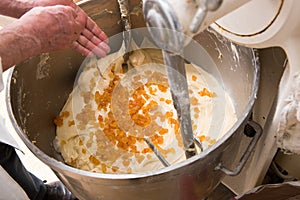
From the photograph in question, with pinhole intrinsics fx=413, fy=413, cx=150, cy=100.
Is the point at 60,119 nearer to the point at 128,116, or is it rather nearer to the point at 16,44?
the point at 128,116

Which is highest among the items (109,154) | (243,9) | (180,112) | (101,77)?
(243,9)

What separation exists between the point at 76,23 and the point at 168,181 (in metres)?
0.36

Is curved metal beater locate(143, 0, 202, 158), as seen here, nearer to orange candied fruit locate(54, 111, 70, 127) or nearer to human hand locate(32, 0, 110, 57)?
human hand locate(32, 0, 110, 57)

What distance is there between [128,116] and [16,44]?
15.2 inches

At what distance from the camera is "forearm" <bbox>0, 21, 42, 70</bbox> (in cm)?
67

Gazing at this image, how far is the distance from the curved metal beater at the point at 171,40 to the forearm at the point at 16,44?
9.3 inches

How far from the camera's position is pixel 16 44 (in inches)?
27.0

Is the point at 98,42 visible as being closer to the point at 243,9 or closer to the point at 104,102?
the point at 104,102

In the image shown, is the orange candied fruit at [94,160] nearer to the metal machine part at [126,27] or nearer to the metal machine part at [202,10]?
the metal machine part at [126,27]

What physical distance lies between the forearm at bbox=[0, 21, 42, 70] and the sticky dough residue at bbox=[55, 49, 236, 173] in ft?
1.09

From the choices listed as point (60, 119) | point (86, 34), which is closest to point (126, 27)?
point (86, 34)

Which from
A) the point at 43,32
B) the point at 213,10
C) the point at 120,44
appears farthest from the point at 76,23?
the point at 213,10

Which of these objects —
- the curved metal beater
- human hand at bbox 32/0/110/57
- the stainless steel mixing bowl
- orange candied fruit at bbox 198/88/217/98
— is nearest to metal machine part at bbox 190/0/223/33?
the curved metal beater

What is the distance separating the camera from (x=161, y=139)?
956mm
